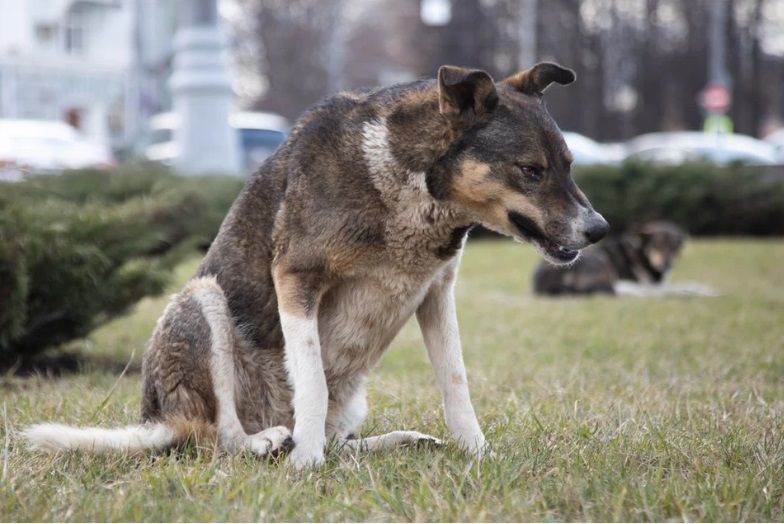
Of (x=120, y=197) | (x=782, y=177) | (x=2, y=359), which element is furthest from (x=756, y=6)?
(x=2, y=359)

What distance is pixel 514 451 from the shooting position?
172 inches

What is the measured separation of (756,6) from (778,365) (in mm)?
44280

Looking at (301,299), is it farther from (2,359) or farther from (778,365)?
(778,365)

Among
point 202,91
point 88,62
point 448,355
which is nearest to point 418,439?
point 448,355

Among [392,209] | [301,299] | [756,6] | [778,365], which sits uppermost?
[756,6]

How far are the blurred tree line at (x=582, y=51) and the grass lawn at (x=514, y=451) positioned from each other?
41.1 m

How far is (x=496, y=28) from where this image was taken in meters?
53.9

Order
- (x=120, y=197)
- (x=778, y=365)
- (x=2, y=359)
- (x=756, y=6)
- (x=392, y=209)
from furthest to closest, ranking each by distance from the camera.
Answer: (x=756, y=6) → (x=120, y=197) → (x=778, y=365) → (x=2, y=359) → (x=392, y=209)

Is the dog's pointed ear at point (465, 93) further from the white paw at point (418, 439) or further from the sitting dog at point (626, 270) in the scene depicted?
the sitting dog at point (626, 270)

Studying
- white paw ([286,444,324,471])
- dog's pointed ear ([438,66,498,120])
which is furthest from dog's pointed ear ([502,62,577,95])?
white paw ([286,444,324,471])

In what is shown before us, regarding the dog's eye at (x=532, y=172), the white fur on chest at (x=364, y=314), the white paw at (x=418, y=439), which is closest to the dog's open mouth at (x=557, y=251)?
the dog's eye at (x=532, y=172)

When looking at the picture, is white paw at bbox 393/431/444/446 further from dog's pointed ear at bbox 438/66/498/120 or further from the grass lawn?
dog's pointed ear at bbox 438/66/498/120

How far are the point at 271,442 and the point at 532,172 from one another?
1.49 m

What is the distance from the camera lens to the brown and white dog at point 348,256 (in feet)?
14.0
